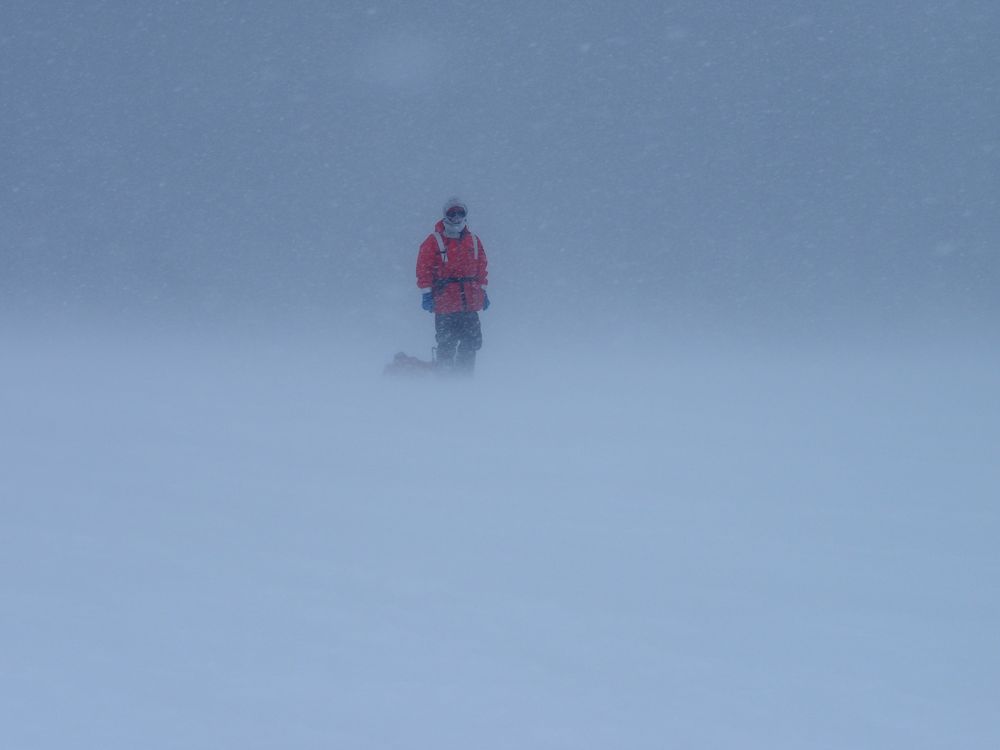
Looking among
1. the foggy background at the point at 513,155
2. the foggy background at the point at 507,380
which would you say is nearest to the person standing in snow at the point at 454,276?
the foggy background at the point at 507,380

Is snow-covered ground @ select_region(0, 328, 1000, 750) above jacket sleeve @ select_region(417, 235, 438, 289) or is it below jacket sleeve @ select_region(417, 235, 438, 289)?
below

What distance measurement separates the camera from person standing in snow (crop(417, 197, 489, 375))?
559 cm

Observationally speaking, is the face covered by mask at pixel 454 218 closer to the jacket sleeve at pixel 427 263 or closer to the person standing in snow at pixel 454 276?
the person standing in snow at pixel 454 276

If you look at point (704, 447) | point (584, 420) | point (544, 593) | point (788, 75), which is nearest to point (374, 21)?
point (788, 75)

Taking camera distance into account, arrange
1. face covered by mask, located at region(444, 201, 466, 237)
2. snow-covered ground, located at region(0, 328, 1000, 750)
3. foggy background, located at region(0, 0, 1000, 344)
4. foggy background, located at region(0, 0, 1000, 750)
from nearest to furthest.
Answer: snow-covered ground, located at region(0, 328, 1000, 750), foggy background, located at region(0, 0, 1000, 750), face covered by mask, located at region(444, 201, 466, 237), foggy background, located at region(0, 0, 1000, 344)

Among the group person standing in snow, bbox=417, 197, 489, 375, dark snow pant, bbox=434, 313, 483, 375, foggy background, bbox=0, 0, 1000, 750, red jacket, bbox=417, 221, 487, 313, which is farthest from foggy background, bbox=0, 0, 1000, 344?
red jacket, bbox=417, 221, 487, 313

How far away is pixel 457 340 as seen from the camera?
5.88 m

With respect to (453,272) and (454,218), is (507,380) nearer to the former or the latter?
(453,272)

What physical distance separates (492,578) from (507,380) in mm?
3770

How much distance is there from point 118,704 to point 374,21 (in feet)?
33.7

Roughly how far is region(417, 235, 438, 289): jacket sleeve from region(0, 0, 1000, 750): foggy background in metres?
0.71

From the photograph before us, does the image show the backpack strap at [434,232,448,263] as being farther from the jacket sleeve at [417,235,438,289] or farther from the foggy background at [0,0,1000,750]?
the foggy background at [0,0,1000,750]

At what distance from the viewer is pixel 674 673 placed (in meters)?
2.09

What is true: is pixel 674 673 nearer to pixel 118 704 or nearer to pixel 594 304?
pixel 118 704
